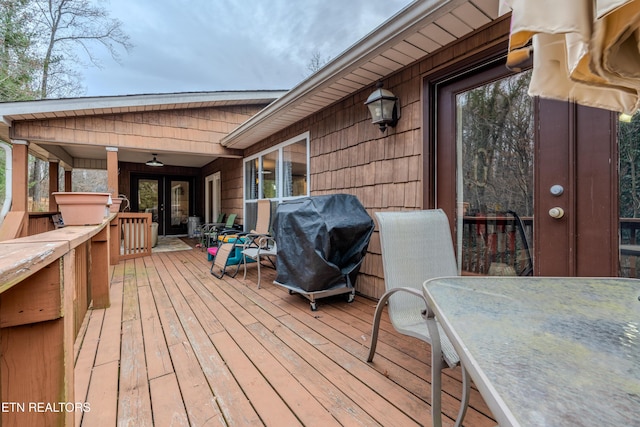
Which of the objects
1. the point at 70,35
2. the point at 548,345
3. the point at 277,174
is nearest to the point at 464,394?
the point at 548,345

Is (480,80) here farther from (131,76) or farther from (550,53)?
(131,76)

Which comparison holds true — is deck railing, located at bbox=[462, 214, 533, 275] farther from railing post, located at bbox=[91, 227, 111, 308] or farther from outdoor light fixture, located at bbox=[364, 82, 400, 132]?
railing post, located at bbox=[91, 227, 111, 308]

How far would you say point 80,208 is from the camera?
203 cm

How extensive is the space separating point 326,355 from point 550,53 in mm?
1930

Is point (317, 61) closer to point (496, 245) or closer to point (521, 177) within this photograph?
point (521, 177)

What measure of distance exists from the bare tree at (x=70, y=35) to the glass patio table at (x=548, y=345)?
39.4ft

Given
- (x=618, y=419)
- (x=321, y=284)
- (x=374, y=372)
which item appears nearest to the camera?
(x=618, y=419)

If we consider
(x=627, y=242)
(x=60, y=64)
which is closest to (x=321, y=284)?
(x=627, y=242)

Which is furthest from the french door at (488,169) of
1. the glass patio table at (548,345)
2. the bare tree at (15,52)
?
the bare tree at (15,52)

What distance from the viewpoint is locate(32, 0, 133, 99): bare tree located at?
889 cm

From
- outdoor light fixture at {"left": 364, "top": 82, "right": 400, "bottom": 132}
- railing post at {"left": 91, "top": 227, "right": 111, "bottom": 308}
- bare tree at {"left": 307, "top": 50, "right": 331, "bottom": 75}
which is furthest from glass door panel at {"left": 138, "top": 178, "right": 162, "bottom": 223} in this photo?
outdoor light fixture at {"left": 364, "top": 82, "right": 400, "bottom": 132}

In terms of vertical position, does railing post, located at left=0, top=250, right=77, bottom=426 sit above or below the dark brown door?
below

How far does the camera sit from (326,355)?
1.93m

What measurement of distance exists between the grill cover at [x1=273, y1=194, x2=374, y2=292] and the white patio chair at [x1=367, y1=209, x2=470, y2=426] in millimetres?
953
